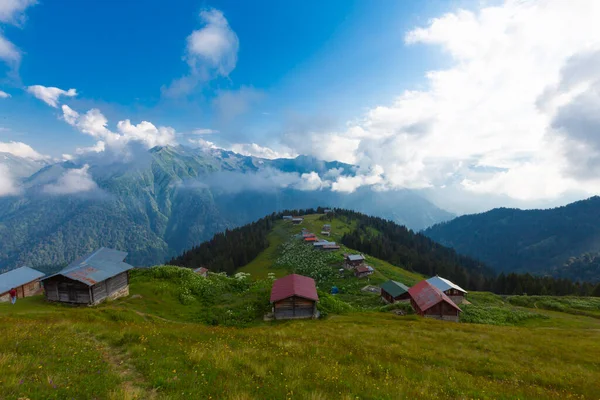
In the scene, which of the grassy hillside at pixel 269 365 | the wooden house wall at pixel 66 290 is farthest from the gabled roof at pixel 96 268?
the grassy hillside at pixel 269 365

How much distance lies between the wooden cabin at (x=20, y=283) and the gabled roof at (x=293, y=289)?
1600 inches

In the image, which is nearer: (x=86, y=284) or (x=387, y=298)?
(x=86, y=284)

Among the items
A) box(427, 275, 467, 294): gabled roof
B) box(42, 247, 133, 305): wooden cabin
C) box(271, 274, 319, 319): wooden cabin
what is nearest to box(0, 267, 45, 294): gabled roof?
box(42, 247, 133, 305): wooden cabin

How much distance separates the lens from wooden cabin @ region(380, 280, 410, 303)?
200ft

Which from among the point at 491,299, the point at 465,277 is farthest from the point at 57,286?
the point at 465,277

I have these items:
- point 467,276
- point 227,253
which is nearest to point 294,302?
point 227,253

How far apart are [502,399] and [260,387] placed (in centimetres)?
1011

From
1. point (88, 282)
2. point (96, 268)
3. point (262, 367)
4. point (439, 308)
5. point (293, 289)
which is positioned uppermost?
point (96, 268)

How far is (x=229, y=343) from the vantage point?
15.3 meters

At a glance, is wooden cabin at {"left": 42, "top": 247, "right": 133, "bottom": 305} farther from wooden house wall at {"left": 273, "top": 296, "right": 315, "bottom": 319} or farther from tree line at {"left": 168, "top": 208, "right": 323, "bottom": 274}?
tree line at {"left": 168, "top": 208, "right": 323, "bottom": 274}

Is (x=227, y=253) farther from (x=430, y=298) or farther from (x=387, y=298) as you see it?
(x=430, y=298)

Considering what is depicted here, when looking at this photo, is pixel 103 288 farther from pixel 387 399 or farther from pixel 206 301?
pixel 387 399

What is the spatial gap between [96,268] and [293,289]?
1053 inches

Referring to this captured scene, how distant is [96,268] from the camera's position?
3662cm
